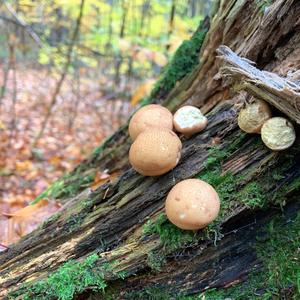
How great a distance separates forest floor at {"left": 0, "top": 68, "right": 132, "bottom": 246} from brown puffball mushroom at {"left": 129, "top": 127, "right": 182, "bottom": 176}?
64.8 inches

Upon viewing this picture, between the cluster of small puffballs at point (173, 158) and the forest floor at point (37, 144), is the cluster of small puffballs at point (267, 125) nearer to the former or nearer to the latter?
the cluster of small puffballs at point (173, 158)

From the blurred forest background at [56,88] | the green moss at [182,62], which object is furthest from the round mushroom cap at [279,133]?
the blurred forest background at [56,88]

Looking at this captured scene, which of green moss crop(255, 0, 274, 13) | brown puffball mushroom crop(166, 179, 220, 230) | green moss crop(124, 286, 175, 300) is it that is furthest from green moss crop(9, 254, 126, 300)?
green moss crop(255, 0, 274, 13)

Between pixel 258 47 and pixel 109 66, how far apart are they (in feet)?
42.5

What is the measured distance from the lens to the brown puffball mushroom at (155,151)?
224 cm

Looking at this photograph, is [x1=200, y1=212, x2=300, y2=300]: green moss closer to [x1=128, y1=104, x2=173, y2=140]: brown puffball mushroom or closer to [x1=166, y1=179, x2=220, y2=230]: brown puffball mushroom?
[x1=166, y1=179, x2=220, y2=230]: brown puffball mushroom

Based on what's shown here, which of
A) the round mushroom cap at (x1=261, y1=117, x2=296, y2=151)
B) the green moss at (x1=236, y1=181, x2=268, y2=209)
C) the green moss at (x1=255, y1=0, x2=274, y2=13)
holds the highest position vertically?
the green moss at (x1=255, y1=0, x2=274, y2=13)

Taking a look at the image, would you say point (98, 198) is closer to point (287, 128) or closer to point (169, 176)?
point (169, 176)

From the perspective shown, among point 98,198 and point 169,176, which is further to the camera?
point 98,198

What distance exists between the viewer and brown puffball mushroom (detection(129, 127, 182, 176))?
7.34ft

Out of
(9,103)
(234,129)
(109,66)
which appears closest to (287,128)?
Result: (234,129)

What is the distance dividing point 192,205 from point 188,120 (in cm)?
78

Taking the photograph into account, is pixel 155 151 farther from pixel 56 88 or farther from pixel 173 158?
pixel 56 88

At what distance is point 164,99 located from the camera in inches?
148
